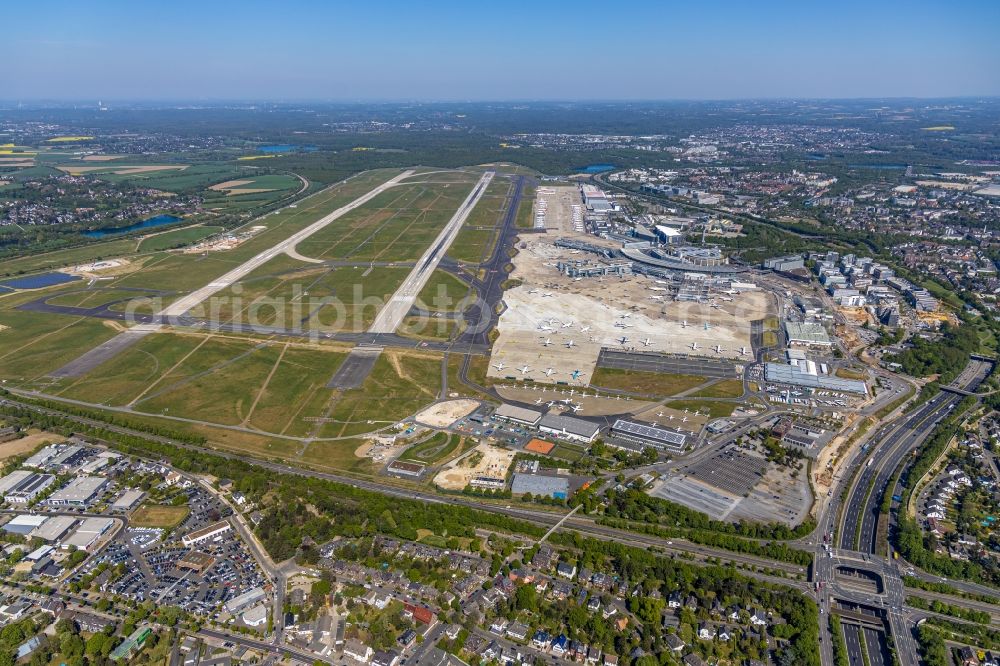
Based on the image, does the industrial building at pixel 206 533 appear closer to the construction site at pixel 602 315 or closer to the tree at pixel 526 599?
the tree at pixel 526 599

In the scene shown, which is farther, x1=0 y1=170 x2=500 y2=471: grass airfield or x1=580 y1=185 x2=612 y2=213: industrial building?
x1=580 y1=185 x2=612 y2=213: industrial building

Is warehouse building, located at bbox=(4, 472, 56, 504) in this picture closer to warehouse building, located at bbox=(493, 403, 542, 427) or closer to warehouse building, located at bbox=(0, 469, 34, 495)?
warehouse building, located at bbox=(0, 469, 34, 495)

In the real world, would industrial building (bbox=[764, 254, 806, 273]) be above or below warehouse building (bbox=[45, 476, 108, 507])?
above

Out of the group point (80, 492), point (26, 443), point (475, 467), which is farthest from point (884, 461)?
point (26, 443)

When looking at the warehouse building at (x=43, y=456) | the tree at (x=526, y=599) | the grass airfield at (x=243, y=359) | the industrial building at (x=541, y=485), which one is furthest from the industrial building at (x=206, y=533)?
the tree at (x=526, y=599)

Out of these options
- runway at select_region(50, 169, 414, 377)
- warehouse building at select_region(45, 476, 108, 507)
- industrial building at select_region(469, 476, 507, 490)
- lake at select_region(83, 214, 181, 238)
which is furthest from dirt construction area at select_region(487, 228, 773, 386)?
lake at select_region(83, 214, 181, 238)
